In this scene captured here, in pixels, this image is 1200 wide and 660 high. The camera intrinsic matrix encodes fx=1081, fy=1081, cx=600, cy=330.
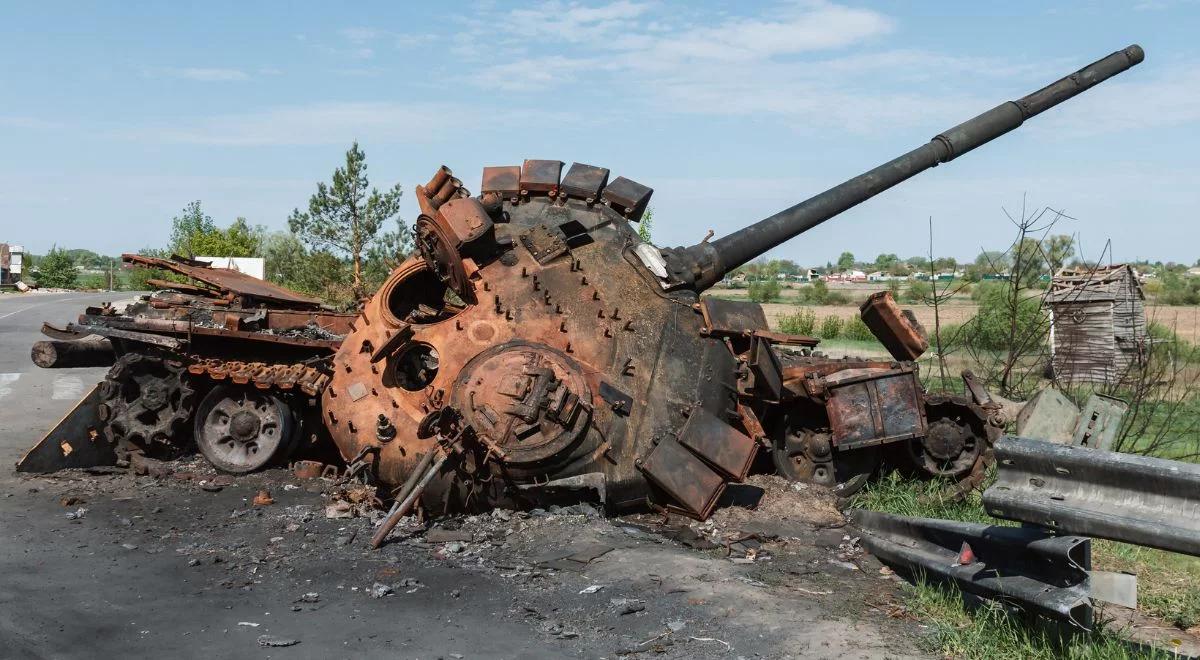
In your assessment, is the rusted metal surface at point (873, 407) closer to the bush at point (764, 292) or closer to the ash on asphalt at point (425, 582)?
the ash on asphalt at point (425, 582)

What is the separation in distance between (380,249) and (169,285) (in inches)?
532

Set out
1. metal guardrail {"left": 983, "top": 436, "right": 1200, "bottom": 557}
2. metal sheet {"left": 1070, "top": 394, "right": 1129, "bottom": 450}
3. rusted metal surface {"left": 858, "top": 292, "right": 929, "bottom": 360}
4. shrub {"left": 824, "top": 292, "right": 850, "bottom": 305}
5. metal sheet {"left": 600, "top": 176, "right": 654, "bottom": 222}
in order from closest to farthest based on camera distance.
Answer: metal guardrail {"left": 983, "top": 436, "right": 1200, "bottom": 557} → metal sheet {"left": 1070, "top": 394, "right": 1129, "bottom": 450} → metal sheet {"left": 600, "top": 176, "right": 654, "bottom": 222} → rusted metal surface {"left": 858, "top": 292, "right": 929, "bottom": 360} → shrub {"left": 824, "top": 292, "right": 850, "bottom": 305}

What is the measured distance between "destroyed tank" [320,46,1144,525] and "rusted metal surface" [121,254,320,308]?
201cm

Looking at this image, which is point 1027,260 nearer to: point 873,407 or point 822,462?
point 873,407

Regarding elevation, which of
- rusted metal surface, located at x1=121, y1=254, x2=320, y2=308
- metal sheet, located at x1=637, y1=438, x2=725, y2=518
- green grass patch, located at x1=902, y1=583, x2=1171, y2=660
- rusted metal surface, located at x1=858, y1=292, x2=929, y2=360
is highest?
rusted metal surface, located at x1=121, y1=254, x2=320, y2=308

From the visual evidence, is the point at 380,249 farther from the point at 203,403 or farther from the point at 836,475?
the point at 836,475

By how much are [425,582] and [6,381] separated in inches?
531

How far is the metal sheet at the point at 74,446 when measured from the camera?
34.3 ft

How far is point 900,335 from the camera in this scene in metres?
10.2

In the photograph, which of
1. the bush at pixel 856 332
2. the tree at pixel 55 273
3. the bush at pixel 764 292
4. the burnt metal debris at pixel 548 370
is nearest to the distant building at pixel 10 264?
the tree at pixel 55 273

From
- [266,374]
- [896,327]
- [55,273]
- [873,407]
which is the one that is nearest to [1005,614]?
[873,407]

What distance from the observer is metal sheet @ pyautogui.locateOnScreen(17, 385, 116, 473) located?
34.3 feet

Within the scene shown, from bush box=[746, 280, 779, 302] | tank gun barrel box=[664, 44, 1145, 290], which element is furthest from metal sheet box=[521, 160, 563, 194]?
bush box=[746, 280, 779, 302]

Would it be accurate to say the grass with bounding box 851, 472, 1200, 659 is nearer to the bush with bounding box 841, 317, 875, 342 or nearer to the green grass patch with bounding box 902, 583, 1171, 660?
the green grass patch with bounding box 902, 583, 1171, 660
